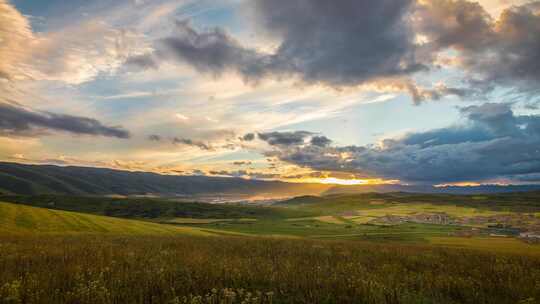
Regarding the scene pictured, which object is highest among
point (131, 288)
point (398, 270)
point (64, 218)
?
point (131, 288)

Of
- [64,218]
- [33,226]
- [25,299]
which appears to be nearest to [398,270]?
[25,299]

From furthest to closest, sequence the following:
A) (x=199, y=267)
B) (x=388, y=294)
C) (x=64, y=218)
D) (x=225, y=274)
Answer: (x=64, y=218) < (x=199, y=267) < (x=225, y=274) < (x=388, y=294)

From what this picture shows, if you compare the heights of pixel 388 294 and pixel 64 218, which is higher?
pixel 388 294

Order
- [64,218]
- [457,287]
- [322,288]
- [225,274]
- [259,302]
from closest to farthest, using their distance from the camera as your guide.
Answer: [259,302], [322,288], [457,287], [225,274], [64,218]

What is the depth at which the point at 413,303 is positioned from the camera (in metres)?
7.00

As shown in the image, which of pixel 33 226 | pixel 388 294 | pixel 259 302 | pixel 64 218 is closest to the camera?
pixel 259 302

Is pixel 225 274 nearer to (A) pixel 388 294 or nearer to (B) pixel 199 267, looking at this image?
(B) pixel 199 267

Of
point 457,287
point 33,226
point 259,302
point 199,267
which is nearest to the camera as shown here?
point 259,302

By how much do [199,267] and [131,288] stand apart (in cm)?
319

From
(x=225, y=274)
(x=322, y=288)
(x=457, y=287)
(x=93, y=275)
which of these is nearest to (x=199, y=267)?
(x=225, y=274)

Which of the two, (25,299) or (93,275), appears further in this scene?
(93,275)

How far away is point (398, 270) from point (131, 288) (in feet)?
30.8

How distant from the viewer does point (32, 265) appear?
11250 mm

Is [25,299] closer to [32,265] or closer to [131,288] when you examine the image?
[131,288]
